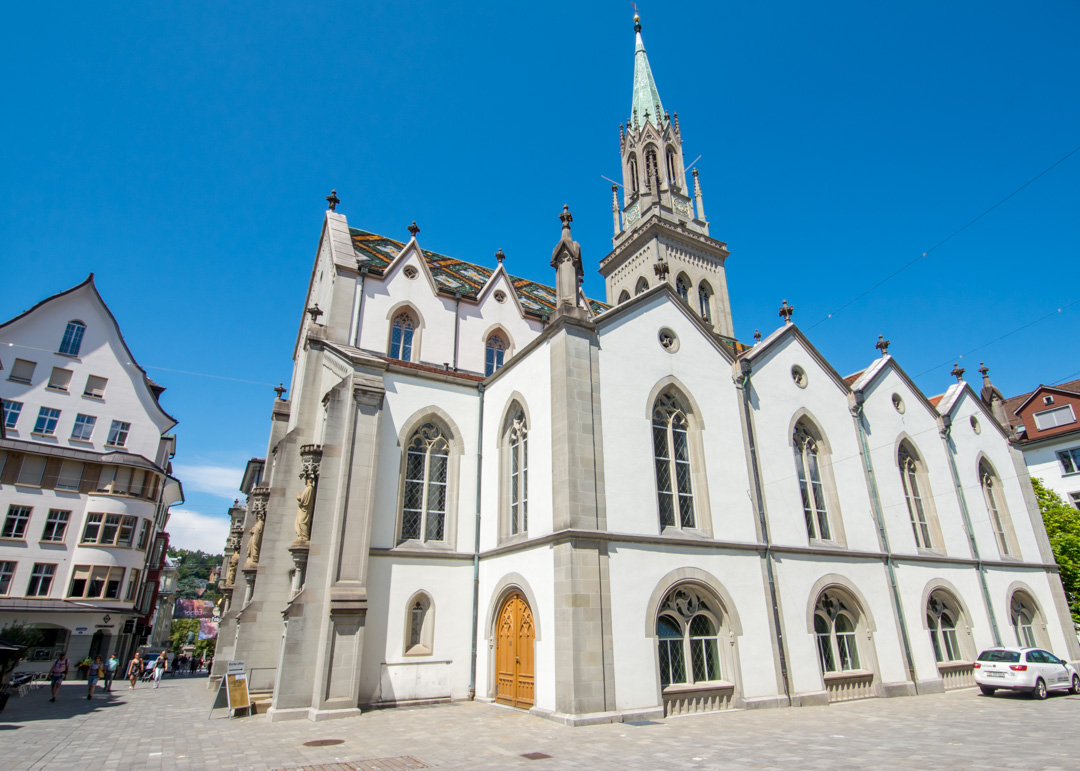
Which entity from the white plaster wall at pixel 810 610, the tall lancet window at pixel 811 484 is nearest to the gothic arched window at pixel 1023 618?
the white plaster wall at pixel 810 610

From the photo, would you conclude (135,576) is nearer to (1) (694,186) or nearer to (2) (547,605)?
(2) (547,605)

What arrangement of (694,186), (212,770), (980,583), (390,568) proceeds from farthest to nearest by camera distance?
(694,186)
(980,583)
(390,568)
(212,770)

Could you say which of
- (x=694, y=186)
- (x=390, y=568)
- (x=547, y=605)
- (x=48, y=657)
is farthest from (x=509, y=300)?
(x=48, y=657)

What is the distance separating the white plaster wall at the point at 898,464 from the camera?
20.1m

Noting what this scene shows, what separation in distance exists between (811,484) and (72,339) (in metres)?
39.3

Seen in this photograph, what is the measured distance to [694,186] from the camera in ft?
134

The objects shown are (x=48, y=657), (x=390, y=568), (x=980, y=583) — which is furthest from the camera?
(x=48, y=657)

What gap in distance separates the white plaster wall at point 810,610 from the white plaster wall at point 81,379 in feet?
117

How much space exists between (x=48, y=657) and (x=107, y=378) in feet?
49.0

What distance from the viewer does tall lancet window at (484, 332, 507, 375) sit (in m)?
23.8

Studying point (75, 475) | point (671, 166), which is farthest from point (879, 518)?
point (75, 475)

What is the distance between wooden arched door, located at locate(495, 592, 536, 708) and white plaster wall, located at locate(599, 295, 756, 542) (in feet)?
11.0

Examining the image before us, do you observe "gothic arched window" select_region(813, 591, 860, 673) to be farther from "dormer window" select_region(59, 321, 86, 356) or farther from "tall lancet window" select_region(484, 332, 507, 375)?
"dormer window" select_region(59, 321, 86, 356)

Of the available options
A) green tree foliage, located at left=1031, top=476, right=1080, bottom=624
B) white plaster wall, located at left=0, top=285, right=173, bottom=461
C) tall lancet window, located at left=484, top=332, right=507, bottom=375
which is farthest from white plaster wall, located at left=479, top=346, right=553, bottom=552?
white plaster wall, located at left=0, top=285, right=173, bottom=461
